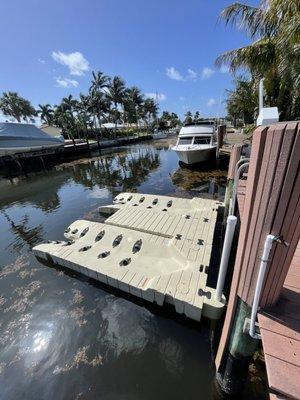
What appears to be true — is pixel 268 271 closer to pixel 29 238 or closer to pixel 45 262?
pixel 45 262

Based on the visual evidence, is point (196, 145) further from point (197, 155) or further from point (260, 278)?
point (260, 278)

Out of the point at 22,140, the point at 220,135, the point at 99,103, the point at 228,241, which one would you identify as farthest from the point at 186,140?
the point at 99,103

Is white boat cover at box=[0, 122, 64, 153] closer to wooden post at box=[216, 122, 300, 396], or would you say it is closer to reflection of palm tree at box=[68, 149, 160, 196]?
reflection of palm tree at box=[68, 149, 160, 196]

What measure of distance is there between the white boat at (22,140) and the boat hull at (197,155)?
61.2 feet

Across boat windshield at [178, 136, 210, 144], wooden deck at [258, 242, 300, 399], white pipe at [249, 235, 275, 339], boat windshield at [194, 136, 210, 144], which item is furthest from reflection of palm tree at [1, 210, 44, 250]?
boat windshield at [194, 136, 210, 144]

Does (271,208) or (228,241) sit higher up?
(271,208)

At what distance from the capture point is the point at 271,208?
70.5 inches

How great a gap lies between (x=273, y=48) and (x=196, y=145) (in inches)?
314

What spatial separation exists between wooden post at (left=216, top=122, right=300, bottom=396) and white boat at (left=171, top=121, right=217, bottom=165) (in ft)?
46.4

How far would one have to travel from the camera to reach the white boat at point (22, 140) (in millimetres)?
22219

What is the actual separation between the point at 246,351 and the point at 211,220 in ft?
15.4

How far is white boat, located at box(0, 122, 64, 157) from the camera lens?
2222 cm

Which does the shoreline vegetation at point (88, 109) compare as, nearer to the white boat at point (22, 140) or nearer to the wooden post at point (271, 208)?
the white boat at point (22, 140)

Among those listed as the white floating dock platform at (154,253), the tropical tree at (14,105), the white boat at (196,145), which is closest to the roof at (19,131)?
the white boat at (196,145)
